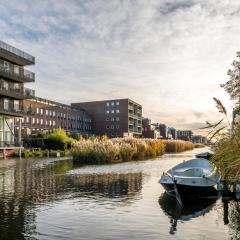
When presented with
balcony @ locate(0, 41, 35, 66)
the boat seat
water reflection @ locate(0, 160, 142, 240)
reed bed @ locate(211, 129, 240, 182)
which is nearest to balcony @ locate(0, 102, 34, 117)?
balcony @ locate(0, 41, 35, 66)

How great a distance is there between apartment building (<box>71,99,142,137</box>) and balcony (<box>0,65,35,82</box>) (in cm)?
8903

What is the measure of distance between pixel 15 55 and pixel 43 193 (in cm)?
4979

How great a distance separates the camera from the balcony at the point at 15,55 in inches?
2544

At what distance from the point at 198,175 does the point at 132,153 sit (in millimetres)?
32826

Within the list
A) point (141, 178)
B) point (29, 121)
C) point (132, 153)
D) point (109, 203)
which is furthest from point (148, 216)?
point (29, 121)

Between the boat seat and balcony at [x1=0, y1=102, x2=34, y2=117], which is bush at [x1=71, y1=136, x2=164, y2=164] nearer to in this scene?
balcony at [x1=0, y1=102, x2=34, y2=117]

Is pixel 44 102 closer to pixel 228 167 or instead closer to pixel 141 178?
pixel 141 178

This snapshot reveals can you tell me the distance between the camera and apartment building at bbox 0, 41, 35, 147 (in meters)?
66.0

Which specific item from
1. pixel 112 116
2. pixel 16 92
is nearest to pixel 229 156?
pixel 16 92

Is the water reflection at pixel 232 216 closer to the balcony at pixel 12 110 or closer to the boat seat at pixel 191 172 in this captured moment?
the boat seat at pixel 191 172

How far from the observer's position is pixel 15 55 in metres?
67.2

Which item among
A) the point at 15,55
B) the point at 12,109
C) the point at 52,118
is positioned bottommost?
the point at 12,109

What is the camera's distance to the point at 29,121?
11469 cm

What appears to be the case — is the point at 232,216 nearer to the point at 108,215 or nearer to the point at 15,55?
the point at 108,215
